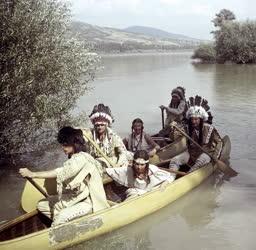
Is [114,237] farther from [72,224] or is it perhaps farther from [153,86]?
[153,86]

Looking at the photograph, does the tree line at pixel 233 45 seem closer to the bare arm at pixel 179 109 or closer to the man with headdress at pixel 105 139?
the bare arm at pixel 179 109

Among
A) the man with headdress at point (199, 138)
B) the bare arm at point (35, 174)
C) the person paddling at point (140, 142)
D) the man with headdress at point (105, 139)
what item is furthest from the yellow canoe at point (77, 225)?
the person paddling at point (140, 142)

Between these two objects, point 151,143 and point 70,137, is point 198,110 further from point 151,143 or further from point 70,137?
point 70,137

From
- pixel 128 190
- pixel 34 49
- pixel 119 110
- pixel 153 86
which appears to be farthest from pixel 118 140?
pixel 153 86

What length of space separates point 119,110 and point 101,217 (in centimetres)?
1298

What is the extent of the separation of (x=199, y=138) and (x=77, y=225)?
429cm

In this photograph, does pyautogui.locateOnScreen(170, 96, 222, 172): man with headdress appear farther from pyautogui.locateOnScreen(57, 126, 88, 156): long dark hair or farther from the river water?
pyautogui.locateOnScreen(57, 126, 88, 156): long dark hair

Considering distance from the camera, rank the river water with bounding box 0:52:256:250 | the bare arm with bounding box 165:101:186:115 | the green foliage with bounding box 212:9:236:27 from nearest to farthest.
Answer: the river water with bounding box 0:52:256:250 < the bare arm with bounding box 165:101:186:115 < the green foliage with bounding box 212:9:236:27

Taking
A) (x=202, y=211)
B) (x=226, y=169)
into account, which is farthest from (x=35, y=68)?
(x=226, y=169)

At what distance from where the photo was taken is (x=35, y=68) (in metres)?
9.91

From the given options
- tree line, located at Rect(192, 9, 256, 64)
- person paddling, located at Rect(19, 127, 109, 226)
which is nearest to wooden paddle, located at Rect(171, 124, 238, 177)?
person paddling, located at Rect(19, 127, 109, 226)

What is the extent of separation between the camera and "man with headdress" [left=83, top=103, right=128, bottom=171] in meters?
8.82

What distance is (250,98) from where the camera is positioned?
22297 mm

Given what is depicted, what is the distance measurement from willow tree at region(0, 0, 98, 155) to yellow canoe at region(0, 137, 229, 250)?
8.75ft
